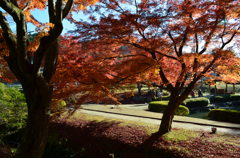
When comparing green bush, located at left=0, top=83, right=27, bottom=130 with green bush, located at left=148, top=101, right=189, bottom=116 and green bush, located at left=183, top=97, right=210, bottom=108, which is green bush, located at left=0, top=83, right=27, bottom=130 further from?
green bush, located at left=183, top=97, right=210, bottom=108

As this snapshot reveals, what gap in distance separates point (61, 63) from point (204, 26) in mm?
4764

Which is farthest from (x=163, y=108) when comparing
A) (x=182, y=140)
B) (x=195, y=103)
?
(x=182, y=140)

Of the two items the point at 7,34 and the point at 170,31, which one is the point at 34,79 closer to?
the point at 7,34

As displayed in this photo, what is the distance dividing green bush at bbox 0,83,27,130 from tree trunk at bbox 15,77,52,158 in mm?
5425

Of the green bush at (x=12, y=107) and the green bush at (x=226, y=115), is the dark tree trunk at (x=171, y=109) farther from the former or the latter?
the green bush at (x=12, y=107)

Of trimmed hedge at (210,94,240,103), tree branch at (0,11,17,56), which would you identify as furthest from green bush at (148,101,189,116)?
tree branch at (0,11,17,56)

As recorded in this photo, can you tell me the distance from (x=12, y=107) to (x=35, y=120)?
6.03 meters

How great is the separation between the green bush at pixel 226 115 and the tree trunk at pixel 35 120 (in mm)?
10501

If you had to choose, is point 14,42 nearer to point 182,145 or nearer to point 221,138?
point 182,145

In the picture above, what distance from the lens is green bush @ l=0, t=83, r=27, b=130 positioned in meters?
8.59

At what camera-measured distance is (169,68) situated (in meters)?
7.59

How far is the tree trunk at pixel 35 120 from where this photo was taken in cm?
407

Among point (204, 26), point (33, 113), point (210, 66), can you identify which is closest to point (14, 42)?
point (33, 113)

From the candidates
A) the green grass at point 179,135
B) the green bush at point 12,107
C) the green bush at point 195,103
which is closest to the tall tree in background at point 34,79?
the green grass at point 179,135
